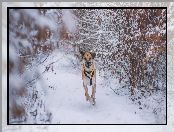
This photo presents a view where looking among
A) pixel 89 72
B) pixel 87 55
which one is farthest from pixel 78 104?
pixel 87 55

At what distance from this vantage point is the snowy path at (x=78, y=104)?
3441mm

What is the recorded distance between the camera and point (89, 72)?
345cm

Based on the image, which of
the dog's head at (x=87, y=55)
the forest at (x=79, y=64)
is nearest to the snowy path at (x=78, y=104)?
the forest at (x=79, y=64)

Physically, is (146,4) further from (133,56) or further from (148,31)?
(133,56)

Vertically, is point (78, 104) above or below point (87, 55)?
below

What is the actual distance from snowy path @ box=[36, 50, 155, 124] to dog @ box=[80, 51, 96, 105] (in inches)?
1.5

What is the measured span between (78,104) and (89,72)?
11.5 inches

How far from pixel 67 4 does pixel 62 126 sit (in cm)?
105

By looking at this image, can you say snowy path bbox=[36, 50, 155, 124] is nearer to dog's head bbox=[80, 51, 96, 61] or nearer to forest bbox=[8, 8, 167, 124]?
forest bbox=[8, 8, 167, 124]

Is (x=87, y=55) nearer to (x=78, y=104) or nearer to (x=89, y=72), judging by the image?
(x=89, y=72)

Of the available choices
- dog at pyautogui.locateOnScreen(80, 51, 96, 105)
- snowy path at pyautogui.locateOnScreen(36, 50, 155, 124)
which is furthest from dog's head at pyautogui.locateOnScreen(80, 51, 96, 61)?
snowy path at pyautogui.locateOnScreen(36, 50, 155, 124)

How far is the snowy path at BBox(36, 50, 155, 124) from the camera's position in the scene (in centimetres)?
344

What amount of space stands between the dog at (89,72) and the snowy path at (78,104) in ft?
0.12

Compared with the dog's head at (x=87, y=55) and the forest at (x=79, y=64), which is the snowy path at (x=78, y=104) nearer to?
the forest at (x=79, y=64)
